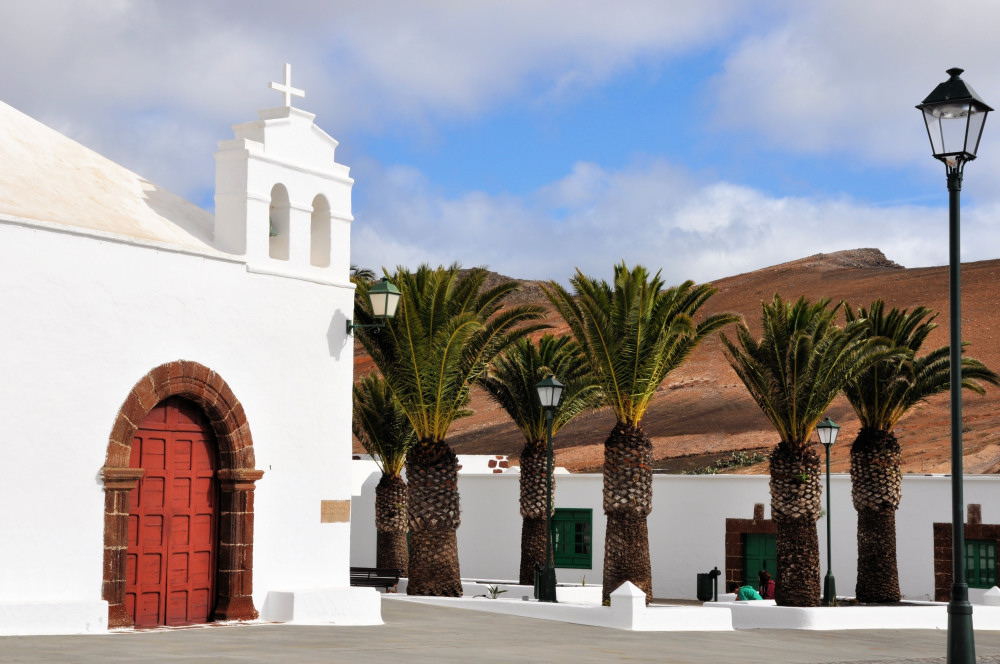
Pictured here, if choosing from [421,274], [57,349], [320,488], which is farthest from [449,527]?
[57,349]

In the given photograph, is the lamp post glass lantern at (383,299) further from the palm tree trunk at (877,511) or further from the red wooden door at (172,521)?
the palm tree trunk at (877,511)

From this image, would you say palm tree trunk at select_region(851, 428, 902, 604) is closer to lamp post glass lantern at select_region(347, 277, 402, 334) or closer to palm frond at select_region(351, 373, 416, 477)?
palm frond at select_region(351, 373, 416, 477)

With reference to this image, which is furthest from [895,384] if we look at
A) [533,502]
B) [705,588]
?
[533,502]

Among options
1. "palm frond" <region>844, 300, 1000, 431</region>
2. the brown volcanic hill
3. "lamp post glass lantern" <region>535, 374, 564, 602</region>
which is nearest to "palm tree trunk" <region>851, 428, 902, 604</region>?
"palm frond" <region>844, 300, 1000, 431</region>

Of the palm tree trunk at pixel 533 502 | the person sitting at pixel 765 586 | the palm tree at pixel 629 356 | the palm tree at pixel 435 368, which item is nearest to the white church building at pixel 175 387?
the palm tree at pixel 435 368

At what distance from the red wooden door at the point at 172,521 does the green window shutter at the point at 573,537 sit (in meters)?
16.6

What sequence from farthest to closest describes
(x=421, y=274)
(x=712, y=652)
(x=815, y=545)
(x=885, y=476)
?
(x=885, y=476), (x=815, y=545), (x=421, y=274), (x=712, y=652)

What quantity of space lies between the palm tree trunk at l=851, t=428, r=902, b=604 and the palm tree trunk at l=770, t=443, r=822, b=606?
2.53 meters

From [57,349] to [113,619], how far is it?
2882 mm

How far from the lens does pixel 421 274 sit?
20859mm

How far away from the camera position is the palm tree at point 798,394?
873 inches

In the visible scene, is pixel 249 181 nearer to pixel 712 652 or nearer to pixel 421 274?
pixel 421 274

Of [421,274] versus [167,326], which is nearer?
[167,326]

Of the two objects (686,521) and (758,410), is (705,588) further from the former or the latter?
(758,410)
